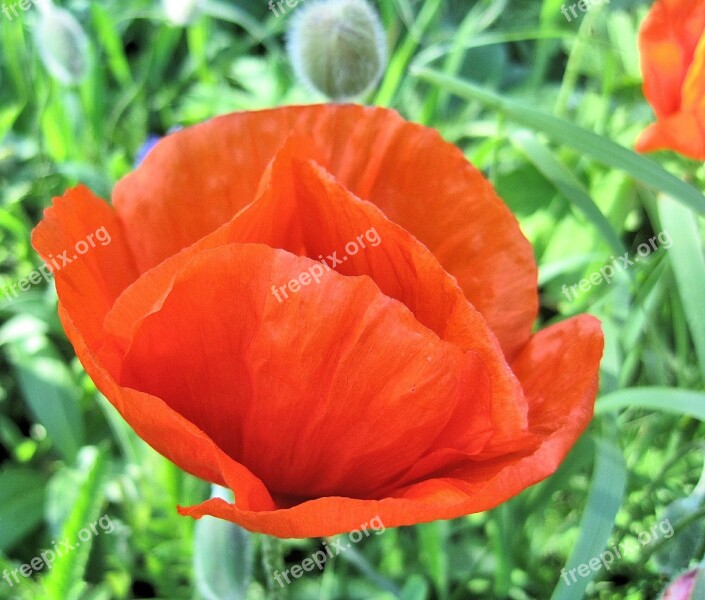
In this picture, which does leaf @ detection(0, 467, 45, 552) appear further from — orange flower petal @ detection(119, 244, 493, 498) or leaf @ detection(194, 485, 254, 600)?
orange flower petal @ detection(119, 244, 493, 498)

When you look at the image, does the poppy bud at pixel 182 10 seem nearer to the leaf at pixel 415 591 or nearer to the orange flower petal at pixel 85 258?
the orange flower petal at pixel 85 258

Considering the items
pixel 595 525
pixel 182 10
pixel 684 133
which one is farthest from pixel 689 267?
pixel 182 10

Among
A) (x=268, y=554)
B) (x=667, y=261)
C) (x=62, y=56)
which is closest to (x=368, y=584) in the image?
(x=268, y=554)

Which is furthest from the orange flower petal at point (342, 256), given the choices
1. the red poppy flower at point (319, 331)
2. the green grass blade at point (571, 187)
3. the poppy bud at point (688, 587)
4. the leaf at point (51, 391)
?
the leaf at point (51, 391)

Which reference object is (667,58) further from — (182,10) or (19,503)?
(19,503)

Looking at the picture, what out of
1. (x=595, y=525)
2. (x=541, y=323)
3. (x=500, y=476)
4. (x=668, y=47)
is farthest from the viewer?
(x=541, y=323)

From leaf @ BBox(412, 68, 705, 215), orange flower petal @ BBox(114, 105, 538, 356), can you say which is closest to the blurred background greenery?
leaf @ BBox(412, 68, 705, 215)
